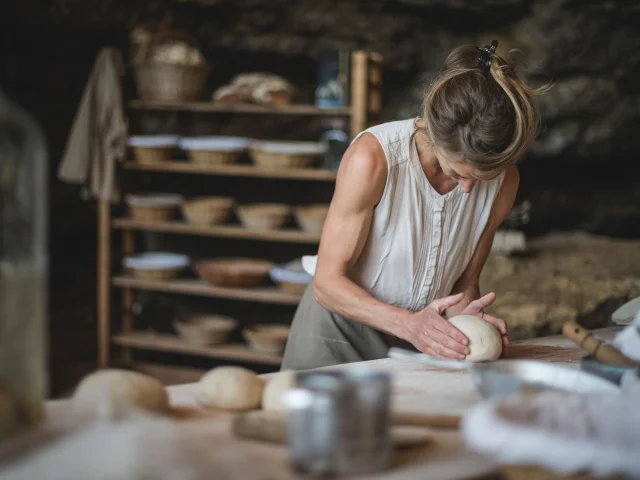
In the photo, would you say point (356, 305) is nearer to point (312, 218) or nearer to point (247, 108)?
point (312, 218)

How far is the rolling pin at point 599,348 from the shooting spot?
1601 millimetres

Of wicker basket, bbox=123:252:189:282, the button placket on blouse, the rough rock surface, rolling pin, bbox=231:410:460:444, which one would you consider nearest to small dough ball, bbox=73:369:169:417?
rolling pin, bbox=231:410:460:444

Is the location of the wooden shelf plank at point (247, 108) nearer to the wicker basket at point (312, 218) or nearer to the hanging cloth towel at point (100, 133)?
the hanging cloth towel at point (100, 133)

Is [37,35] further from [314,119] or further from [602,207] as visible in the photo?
[602,207]

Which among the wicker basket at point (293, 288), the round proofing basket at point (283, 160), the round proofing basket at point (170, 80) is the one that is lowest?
the wicker basket at point (293, 288)

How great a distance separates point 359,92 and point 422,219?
2.07 m

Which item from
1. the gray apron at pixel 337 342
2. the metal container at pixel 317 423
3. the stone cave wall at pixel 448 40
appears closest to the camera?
the metal container at pixel 317 423

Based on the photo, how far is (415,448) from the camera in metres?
1.27

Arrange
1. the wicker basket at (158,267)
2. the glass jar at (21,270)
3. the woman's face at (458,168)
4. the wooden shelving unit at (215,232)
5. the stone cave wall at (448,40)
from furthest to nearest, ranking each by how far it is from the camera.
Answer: the stone cave wall at (448,40), the wicker basket at (158,267), the wooden shelving unit at (215,232), the woman's face at (458,168), the glass jar at (21,270)

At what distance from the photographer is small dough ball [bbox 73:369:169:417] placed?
1271 millimetres

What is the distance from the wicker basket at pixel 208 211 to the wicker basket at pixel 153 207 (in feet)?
0.48

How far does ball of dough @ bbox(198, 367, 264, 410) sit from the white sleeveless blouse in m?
0.88

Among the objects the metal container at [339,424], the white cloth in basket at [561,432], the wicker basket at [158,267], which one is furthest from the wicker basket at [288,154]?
the metal container at [339,424]

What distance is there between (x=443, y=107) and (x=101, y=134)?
3.24 m
